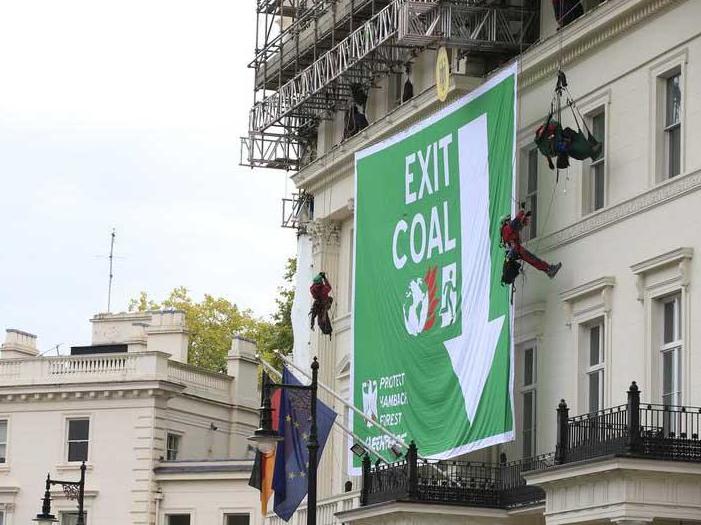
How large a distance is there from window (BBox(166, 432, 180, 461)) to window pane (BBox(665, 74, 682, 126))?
39.3m

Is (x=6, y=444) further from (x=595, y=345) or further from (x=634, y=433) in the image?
(x=634, y=433)

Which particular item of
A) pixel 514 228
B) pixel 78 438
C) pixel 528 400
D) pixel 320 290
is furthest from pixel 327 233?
pixel 78 438

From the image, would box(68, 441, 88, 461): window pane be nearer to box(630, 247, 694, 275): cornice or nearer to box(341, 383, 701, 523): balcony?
box(341, 383, 701, 523): balcony

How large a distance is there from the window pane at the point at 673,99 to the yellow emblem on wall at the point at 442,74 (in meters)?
8.15

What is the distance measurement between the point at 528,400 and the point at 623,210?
589 centimetres

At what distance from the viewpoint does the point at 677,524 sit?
3822 centimetres

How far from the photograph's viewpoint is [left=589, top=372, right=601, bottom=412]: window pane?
143 ft

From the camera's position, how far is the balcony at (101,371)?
77.2 m

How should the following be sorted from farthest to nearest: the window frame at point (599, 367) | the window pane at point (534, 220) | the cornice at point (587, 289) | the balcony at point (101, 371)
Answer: the balcony at point (101, 371) < the window pane at point (534, 220) < the window frame at point (599, 367) < the cornice at point (587, 289)

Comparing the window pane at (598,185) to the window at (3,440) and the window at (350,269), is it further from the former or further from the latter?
the window at (3,440)

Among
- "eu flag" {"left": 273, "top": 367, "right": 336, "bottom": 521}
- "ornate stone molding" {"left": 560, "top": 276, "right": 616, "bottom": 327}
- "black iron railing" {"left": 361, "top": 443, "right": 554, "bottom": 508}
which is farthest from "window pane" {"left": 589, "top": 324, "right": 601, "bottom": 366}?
"eu flag" {"left": 273, "top": 367, "right": 336, "bottom": 521}

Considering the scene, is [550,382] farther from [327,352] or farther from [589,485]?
[327,352]

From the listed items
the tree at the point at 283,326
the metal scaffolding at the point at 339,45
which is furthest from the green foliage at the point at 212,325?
the metal scaffolding at the point at 339,45

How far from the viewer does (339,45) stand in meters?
56.8
